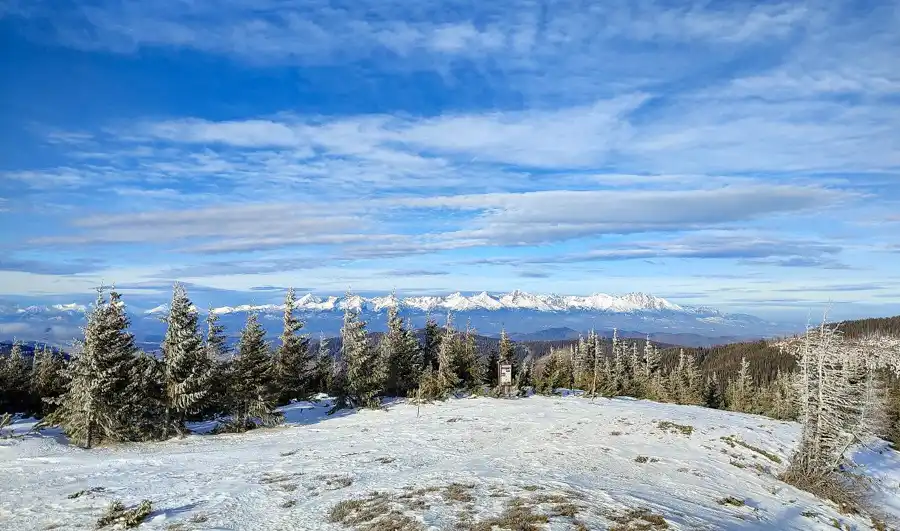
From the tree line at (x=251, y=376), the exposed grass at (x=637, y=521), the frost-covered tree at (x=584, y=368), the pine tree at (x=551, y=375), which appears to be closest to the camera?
the exposed grass at (x=637, y=521)

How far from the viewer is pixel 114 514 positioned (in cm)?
1540

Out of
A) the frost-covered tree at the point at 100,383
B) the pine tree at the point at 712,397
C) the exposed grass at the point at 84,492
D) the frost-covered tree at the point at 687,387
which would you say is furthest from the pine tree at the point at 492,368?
the exposed grass at the point at 84,492

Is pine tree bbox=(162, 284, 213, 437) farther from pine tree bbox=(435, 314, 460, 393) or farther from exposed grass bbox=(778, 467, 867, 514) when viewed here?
exposed grass bbox=(778, 467, 867, 514)

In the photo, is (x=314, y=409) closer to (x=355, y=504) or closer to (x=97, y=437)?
(x=97, y=437)

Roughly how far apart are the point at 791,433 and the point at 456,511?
30744 millimetres

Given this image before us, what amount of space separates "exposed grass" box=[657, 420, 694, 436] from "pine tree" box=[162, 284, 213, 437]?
27.8m

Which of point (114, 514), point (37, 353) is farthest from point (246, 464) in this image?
point (37, 353)

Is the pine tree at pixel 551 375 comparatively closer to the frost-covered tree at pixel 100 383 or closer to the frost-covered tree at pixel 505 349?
the frost-covered tree at pixel 505 349

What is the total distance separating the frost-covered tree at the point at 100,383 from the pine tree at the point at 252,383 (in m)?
6.35

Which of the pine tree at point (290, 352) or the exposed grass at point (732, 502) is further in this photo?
the pine tree at point (290, 352)

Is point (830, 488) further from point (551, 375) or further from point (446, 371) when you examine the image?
point (551, 375)

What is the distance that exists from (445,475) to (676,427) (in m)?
19.2

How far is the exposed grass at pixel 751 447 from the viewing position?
28.7m

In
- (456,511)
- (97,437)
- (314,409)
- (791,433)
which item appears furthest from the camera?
(314,409)
